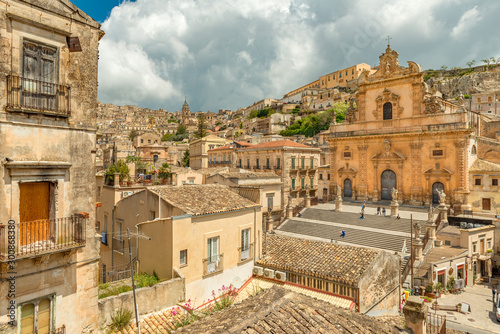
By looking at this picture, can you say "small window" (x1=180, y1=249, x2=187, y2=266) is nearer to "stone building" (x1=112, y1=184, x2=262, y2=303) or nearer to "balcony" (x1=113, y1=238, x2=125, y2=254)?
"stone building" (x1=112, y1=184, x2=262, y2=303)

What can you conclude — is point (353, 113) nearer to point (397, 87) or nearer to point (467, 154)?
point (397, 87)

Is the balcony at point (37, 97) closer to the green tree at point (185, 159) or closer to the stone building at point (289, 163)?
the stone building at point (289, 163)

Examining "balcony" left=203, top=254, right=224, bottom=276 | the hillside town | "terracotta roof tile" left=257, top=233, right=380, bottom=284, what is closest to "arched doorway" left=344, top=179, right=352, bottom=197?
the hillside town

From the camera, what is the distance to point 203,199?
13.6 m

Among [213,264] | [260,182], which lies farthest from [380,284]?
[260,182]

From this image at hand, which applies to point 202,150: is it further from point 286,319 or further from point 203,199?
point 286,319

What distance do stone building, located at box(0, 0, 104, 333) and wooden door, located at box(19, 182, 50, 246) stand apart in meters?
0.02

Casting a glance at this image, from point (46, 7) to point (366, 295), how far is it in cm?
1323

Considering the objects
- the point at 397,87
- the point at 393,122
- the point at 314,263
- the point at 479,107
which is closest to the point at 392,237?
the point at 314,263

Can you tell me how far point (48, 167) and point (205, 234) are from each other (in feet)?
20.3

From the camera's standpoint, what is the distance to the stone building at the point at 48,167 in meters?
6.82

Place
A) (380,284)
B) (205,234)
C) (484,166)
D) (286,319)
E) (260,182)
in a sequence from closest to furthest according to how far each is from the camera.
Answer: (286,319) < (205,234) < (380,284) < (484,166) < (260,182)

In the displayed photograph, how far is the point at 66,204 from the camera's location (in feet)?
25.8

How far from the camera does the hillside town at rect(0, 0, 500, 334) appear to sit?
7.01 meters
